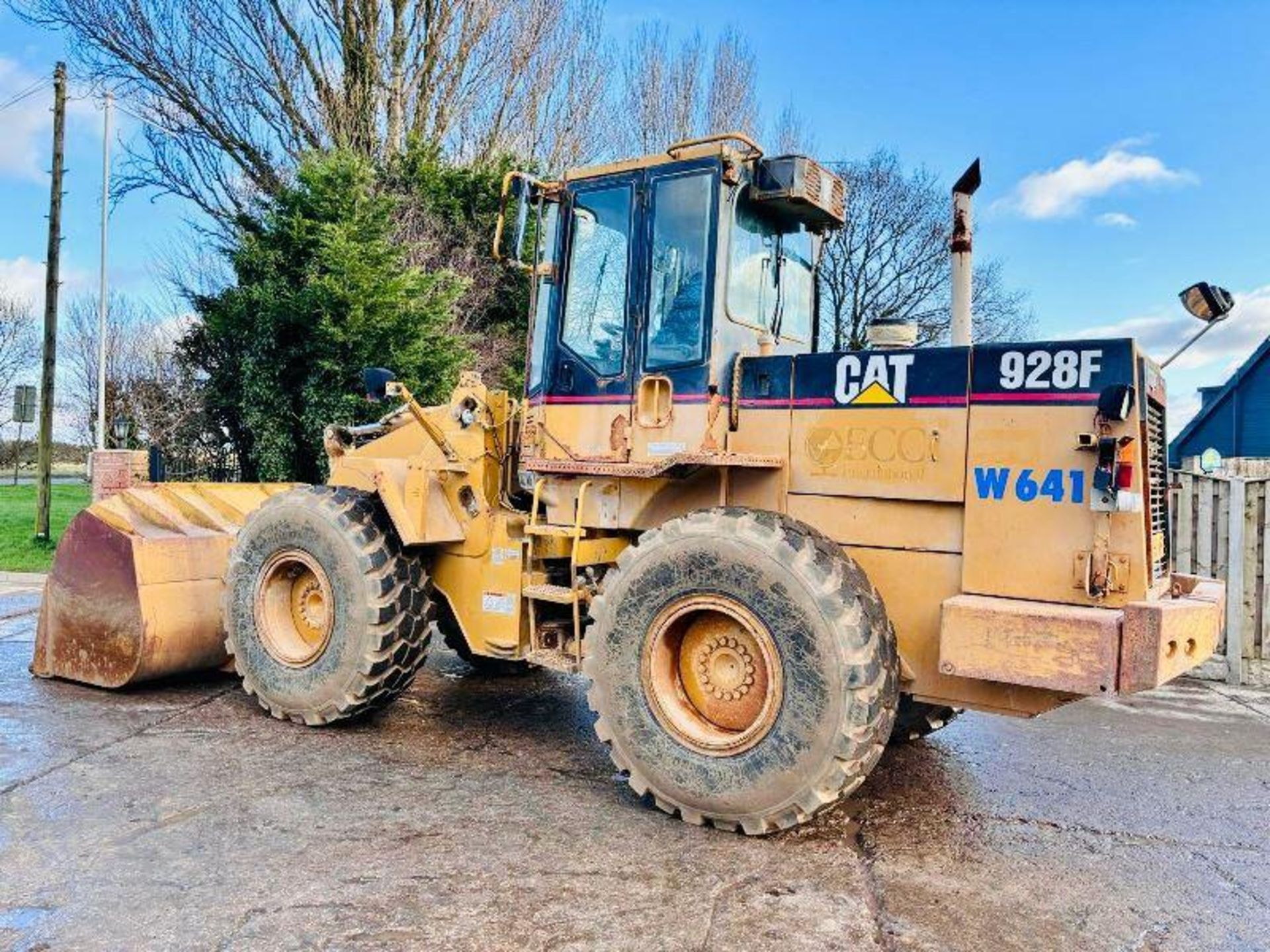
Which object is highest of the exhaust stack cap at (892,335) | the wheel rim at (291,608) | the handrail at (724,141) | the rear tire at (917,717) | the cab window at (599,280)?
the handrail at (724,141)

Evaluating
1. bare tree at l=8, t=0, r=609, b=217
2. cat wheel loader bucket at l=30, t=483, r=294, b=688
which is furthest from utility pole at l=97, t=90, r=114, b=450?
cat wheel loader bucket at l=30, t=483, r=294, b=688

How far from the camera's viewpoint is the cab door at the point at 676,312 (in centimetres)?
459

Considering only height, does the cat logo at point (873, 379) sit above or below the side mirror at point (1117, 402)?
above

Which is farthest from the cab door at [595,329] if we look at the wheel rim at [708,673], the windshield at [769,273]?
the wheel rim at [708,673]

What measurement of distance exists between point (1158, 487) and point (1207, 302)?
0.85 meters

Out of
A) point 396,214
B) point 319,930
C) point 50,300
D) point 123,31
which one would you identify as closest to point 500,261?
point 319,930

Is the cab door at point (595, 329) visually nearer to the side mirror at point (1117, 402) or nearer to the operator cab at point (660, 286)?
Result: the operator cab at point (660, 286)

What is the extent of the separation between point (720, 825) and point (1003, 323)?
22.0m

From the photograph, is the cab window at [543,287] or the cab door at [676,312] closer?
the cab door at [676,312]

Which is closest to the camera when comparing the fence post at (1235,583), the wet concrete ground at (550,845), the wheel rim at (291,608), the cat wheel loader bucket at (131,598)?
the wet concrete ground at (550,845)

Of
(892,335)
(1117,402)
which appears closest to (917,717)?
(892,335)

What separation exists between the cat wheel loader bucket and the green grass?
590mm

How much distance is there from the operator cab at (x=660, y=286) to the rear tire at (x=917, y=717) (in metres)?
1.80

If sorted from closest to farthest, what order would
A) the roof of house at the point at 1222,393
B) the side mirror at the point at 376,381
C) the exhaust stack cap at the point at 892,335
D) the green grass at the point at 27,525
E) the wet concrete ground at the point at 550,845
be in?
the wet concrete ground at the point at 550,845 < the exhaust stack cap at the point at 892,335 < the side mirror at the point at 376,381 < the green grass at the point at 27,525 < the roof of house at the point at 1222,393
